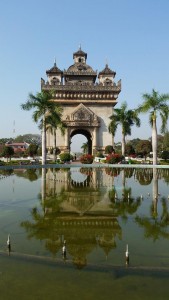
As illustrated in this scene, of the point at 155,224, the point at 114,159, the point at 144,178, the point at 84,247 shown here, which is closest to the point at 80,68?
the point at 114,159

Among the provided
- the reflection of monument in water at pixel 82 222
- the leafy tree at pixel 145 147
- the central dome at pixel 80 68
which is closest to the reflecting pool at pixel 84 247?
the reflection of monument in water at pixel 82 222

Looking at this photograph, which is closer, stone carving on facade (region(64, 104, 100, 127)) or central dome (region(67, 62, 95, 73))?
stone carving on facade (region(64, 104, 100, 127))

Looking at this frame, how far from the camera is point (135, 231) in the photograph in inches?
482

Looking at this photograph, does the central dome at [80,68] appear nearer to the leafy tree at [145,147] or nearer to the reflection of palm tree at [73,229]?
the leafy tree at [145,147]

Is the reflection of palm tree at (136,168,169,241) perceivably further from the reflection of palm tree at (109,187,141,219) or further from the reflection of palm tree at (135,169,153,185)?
the reflection of palm tree at (135,169,153,185)

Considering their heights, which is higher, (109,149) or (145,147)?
(145,147)

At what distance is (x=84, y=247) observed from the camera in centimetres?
1024

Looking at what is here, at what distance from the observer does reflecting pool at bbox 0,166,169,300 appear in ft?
24.5

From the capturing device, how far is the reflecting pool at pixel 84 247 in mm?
7453

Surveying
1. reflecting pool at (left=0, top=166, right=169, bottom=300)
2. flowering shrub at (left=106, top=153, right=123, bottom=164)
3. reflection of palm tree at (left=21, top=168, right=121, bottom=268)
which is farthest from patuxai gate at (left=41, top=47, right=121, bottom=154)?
reflection of palm tree at (left=21, top=168, right=121, bottom=268)

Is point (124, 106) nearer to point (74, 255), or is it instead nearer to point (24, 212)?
point (24, 212)

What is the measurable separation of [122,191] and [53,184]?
6473mm

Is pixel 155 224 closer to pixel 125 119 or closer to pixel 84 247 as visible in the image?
pixel 84 247

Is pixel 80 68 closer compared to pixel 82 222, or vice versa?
pixel 82 222
